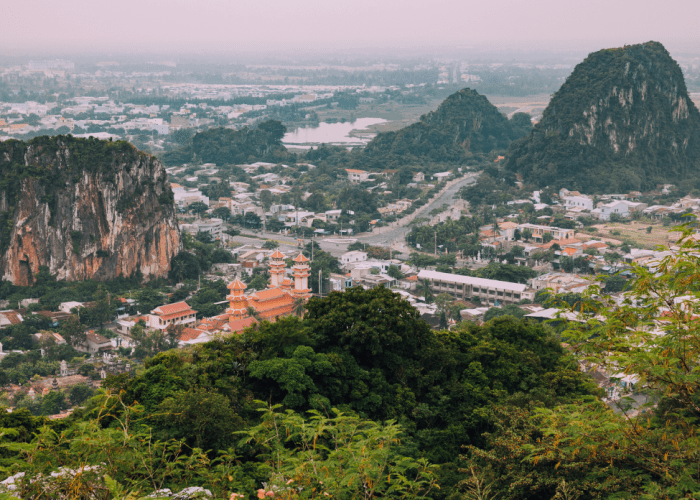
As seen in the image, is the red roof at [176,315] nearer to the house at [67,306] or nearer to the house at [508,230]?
the house at [67,306]

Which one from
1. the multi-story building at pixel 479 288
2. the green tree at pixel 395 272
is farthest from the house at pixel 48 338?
the multi-story building at pixel 479 288

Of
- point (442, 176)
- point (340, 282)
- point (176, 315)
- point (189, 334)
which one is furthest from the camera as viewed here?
point (442, 176)

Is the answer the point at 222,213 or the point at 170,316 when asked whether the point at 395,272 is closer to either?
the point at 170,316

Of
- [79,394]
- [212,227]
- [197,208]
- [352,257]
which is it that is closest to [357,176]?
[197,208]

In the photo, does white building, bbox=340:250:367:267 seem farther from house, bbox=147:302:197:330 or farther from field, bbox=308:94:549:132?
field, bbox=308:94:549:132

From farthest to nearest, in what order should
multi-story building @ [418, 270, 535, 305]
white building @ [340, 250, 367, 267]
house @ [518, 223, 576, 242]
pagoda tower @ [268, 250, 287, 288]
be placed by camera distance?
house @ [518, 223, 576, 242], white building @ [340, 250, 367, 267], multi-story building @ [418, 270, 535, 305], pagoda tower @ [268, 250, 287, 288]

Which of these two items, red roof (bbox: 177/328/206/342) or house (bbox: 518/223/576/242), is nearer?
red roof (bbox: 177/328/206/342)

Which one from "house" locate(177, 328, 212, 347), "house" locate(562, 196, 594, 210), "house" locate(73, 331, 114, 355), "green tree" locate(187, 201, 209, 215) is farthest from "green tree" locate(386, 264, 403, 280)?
"house" locate(562, 196, 594, 210)
